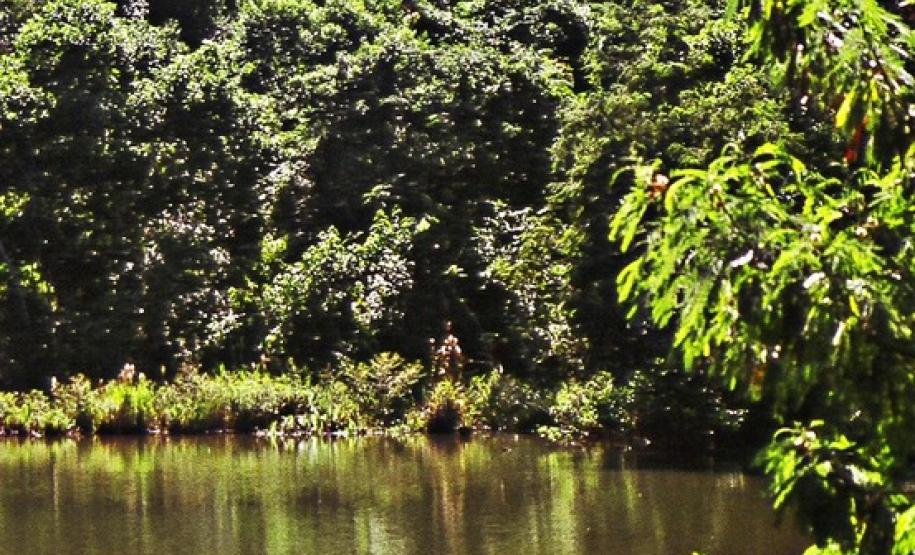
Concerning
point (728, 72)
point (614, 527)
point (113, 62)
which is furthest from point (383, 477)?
point (113, 62)

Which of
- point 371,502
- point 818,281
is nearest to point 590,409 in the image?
point 371,502

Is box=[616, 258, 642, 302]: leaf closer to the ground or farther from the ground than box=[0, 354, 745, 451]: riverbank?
farther from the ground

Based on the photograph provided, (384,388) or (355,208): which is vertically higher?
(355,208)

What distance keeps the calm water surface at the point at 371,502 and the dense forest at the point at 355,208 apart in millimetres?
2181

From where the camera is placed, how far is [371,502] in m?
15.6

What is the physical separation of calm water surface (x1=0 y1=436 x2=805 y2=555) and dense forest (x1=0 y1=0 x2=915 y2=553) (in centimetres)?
218

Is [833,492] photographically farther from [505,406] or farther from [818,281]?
[505,406]

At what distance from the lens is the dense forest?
20.1m

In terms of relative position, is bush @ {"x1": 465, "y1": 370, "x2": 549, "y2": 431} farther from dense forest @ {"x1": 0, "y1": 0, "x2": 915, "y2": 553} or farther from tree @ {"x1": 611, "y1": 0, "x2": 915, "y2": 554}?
tree @ {"x1": 611, "y1": 0, "x2": 915, "y2": 554}

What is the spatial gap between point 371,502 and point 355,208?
13.1 metres

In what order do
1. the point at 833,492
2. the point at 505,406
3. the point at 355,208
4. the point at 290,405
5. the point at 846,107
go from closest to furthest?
the point at 833,492 → the point at 846,107 → the point at 505,406 → the point at 290,405 → the point at 355,208

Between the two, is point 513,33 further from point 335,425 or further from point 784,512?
point 784,512

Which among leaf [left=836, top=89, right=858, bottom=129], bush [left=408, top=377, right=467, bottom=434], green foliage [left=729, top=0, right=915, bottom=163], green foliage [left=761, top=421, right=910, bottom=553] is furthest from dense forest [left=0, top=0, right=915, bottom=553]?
green foliage [left=761, top=421, right=910, bottom=553]

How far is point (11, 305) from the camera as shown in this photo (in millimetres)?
25391
